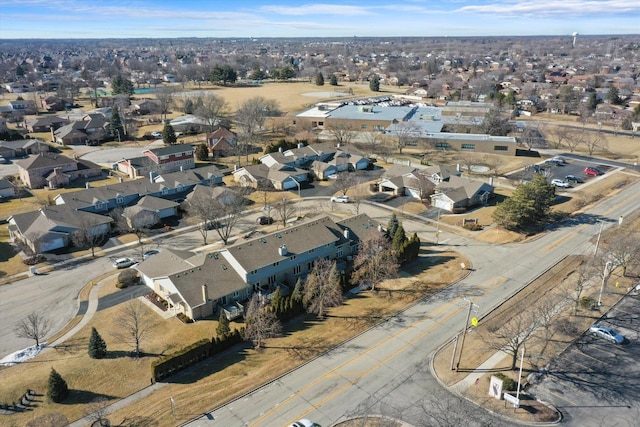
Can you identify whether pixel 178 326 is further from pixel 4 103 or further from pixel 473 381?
pixel 4 103

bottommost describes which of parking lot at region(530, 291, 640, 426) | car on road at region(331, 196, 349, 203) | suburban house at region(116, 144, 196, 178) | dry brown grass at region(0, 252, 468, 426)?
parking lot at region(530, 291, 640, 426)

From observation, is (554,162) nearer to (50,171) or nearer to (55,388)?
(55,388)

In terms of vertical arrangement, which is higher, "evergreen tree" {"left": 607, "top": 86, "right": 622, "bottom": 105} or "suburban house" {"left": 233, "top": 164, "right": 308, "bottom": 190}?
"evergreen tree" {"left": 607, "top": 86, "right": 622, "bottom": 105}

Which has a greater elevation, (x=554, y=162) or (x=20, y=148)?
(x=20, y=148)

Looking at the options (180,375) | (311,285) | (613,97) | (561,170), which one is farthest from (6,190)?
(613,97)

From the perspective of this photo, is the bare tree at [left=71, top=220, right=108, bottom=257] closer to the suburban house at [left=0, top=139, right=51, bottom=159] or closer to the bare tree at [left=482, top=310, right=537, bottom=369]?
the bare tree at [left=482, top=310, right=537, bottom=369]

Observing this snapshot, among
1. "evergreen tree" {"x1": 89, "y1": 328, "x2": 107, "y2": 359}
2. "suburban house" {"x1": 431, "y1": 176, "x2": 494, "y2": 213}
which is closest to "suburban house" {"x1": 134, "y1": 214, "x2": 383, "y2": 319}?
"evergreen tree" {"x1": 89, "y1": 328, "x2": 107, "y2": 359}

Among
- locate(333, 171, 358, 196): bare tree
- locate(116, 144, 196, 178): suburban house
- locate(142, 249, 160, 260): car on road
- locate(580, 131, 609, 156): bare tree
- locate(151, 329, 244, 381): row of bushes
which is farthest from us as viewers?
locate(580, 131, 609, 156): bare tree
